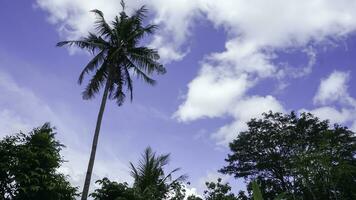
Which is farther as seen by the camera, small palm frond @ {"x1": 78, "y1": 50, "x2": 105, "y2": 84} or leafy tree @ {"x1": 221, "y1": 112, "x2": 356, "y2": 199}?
leafy tree @ {"x1": 221, "y1": 112, "x2": 356, "y2": 199}

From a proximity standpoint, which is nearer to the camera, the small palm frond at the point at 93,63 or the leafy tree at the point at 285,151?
the small palm frond at the point at 93,63

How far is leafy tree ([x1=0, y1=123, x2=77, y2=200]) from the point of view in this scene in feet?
59.9

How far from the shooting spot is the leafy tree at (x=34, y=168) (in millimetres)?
18266

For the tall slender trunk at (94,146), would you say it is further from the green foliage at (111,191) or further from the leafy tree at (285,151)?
the leafy tree at (285,151)

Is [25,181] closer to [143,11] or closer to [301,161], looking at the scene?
[143,11]

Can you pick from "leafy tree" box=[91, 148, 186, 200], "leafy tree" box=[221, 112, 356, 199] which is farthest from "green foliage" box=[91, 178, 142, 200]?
"leafy tree" box=[221, 112, 356, 199]

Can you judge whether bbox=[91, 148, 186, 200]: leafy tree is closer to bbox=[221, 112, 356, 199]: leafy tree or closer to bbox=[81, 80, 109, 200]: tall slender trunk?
bbox=[81, 80, 109, 200]: tall slender trunk

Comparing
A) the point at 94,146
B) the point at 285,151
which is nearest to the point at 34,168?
the point at 94,146

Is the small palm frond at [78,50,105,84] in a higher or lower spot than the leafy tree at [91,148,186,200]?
higher

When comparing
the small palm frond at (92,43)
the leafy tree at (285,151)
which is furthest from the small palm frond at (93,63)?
the leafy tree at (285,151)

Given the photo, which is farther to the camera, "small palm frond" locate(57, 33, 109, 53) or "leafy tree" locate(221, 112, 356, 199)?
"leafy tree" locate(221, 112, 356, 199)

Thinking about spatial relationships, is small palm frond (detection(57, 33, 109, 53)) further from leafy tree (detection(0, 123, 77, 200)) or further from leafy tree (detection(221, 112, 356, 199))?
leafy tree (detection(221, 112, 356, 199))

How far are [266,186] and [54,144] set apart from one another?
24.8 meters

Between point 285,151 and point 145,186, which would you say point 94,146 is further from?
point 285,151
